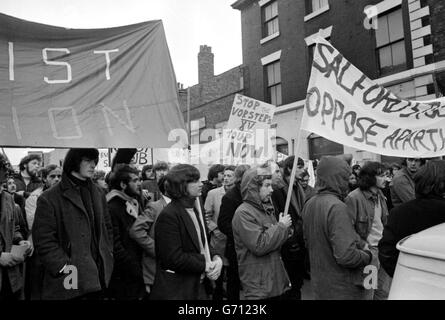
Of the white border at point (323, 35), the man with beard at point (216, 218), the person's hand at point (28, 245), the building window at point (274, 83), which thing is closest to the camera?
the person's hand at point (28, 245)

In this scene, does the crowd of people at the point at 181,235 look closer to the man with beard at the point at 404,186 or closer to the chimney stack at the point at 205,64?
the man with beard at the point at 404,186

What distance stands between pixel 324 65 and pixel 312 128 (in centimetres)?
64

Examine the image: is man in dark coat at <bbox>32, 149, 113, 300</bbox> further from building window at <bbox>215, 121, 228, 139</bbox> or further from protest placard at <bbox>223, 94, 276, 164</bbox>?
building window at <bbox>215, 121, 228, 139</bbox>

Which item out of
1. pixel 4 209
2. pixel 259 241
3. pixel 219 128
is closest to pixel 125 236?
pixel 4 209

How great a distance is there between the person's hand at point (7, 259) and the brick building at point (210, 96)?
14388 millimetres

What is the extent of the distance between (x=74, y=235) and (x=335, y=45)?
39.4ft

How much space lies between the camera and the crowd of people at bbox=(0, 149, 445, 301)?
2820mm

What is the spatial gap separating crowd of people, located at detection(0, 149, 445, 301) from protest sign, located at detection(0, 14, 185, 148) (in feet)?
0.97

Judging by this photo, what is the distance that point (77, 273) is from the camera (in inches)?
109

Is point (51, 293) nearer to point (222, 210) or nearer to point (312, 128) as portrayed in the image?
point (222, 210)

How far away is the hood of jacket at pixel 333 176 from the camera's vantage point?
329 cm

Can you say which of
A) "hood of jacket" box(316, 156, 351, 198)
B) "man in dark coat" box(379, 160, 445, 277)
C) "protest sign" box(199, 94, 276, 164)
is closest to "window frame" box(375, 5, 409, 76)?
"protest sign" box(199, 94, 276, 164)

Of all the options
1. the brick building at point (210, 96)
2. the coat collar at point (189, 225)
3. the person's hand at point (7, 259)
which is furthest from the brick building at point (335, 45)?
the person's hand at point (7, 259)
